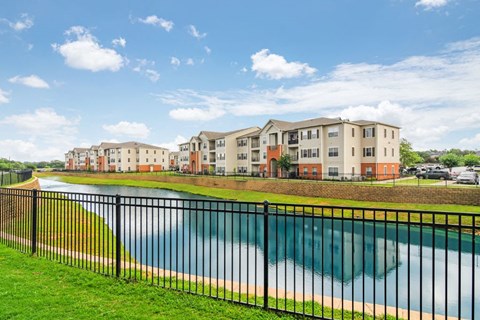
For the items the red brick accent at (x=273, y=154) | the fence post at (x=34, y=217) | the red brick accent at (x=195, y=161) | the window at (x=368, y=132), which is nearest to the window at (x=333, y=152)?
the window at (x=368, y=132)

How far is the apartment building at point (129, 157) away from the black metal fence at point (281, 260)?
7547 cm

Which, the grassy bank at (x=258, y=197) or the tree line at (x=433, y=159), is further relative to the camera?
the tree line at (x=433, y=159)

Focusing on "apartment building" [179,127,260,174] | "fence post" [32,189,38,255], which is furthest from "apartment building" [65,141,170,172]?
"fence post" [32,189,38,255]

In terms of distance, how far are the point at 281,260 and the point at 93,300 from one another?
387 inches

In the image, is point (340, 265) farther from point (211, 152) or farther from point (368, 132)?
point (211, 152)

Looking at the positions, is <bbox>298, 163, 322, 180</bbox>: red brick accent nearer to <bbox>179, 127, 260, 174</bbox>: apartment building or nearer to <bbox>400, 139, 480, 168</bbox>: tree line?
<bbox>179, 127, 260, 174</bbox>: apartment building

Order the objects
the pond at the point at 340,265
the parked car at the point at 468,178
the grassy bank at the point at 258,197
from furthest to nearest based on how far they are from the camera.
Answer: the parked car at the point at 468,178 → the grassy bank at the point at 258,197 → the pond at the point at 340,265

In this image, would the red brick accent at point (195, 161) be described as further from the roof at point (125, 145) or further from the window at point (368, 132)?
the window at point (368, 132)

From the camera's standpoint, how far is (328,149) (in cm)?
4006

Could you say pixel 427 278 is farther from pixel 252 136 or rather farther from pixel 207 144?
pixel 207 144

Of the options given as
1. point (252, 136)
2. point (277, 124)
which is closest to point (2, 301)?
point (277, 124)

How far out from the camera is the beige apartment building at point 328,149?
1506 inches

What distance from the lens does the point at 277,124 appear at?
1924 inches

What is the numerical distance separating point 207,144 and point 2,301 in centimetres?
5970
